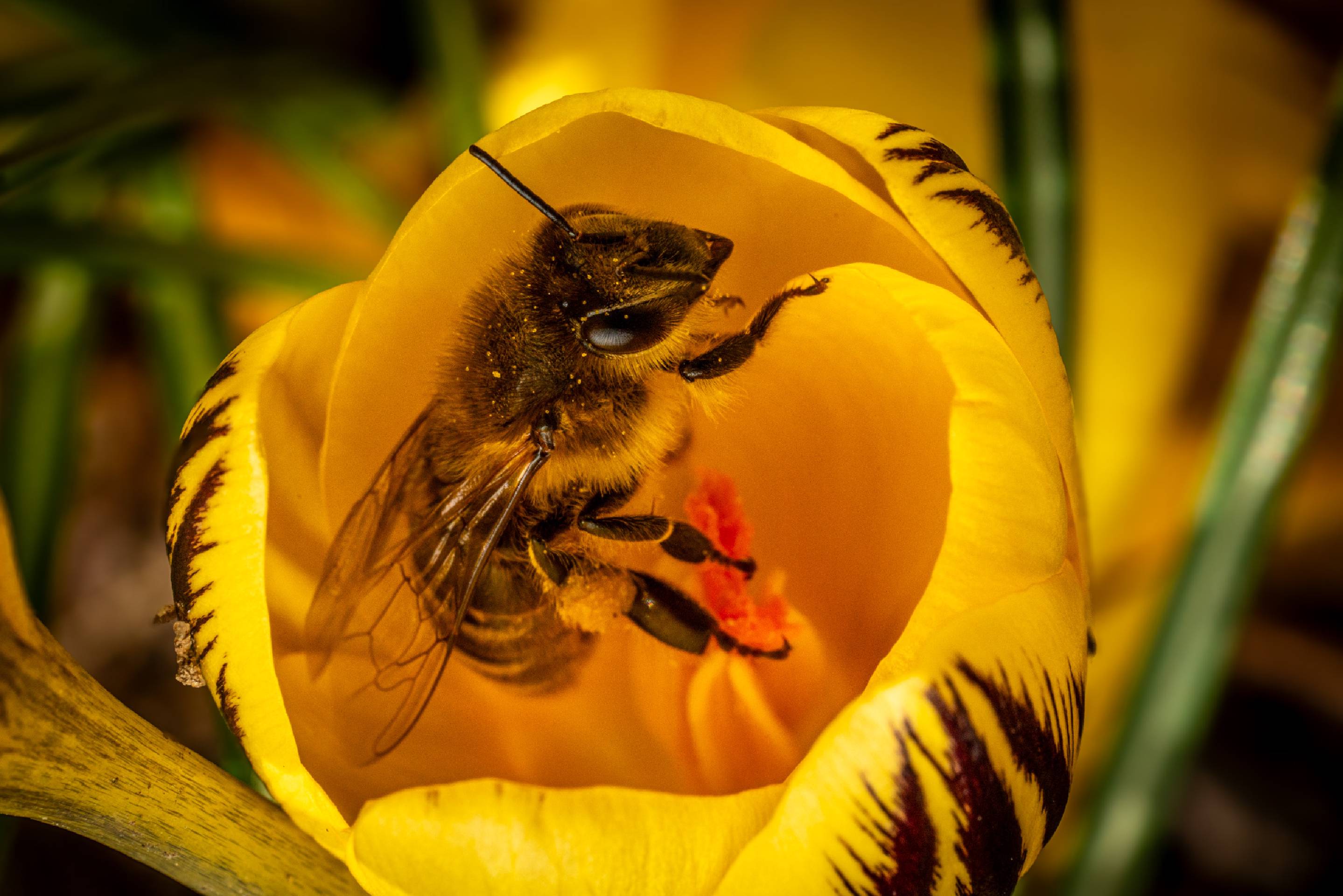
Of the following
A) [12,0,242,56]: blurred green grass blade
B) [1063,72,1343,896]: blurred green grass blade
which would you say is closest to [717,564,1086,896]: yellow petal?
[1063,72,1343,896]: blurred green grass blade

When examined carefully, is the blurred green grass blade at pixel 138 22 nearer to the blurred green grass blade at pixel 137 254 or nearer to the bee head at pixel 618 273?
the blurred green grass blade at pixel 137 254

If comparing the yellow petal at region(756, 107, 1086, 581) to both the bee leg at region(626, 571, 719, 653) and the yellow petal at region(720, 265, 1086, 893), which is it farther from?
the bee leg at region(626, 571, 719, 653)

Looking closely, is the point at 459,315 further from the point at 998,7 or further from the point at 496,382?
the point at 998,7

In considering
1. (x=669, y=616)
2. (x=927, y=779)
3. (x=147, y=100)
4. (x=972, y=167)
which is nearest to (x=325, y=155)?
(x=147, y=100)

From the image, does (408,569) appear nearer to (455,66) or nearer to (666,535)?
(666,535)

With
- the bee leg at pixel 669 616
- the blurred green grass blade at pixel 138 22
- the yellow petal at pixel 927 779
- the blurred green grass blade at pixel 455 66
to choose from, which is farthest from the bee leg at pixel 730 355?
the blurred green grass blade at pixel 138 22

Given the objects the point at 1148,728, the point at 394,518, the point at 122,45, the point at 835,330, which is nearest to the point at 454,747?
the point at 394,518

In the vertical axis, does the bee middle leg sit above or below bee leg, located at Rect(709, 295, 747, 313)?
below
